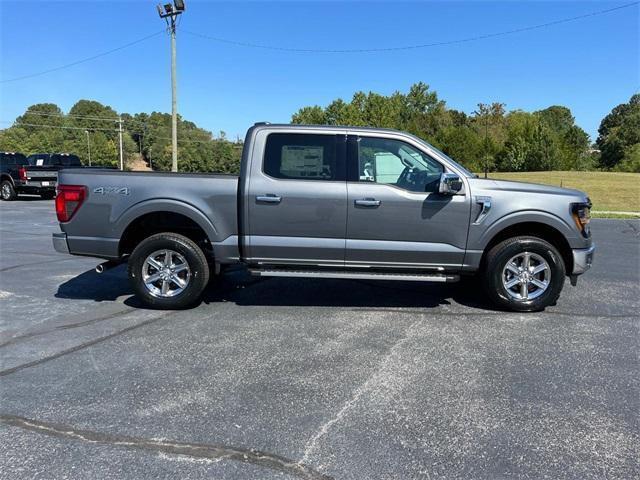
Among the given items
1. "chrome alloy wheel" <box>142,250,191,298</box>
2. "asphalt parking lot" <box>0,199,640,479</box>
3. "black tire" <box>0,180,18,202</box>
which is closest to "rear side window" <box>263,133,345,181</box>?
"chrome alloy wheel" <box>142,250,191,298</box>

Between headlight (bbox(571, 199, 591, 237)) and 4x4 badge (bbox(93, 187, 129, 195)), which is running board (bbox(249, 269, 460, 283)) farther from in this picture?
4x4 badge (bbox(93, 187, 129, 195))

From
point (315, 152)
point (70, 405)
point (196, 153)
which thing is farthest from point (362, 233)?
point (196, 153)

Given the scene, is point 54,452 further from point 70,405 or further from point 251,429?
point 251,429

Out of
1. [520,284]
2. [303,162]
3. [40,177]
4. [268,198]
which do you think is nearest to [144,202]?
[268,198]

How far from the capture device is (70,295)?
633cm

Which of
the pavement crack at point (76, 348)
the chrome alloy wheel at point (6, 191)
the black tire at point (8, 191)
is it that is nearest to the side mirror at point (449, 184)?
the pavement crack at point (76, 348)

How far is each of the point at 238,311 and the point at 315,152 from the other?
1.95 metres

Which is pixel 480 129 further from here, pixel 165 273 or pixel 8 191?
pixel 165 273

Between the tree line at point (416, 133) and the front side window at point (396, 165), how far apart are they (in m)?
43.5

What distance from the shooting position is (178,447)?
2959 millimetres

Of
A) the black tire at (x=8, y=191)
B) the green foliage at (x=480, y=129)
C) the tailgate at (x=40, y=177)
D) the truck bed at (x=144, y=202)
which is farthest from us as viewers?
the green foliage at (x=480, y=129)

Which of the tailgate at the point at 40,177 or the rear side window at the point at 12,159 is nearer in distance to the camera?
the tailgate at the point at 40,177

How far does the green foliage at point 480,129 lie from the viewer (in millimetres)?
51062

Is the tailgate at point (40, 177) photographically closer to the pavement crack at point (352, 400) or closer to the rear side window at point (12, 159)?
the rear side window at point (12, 159)
